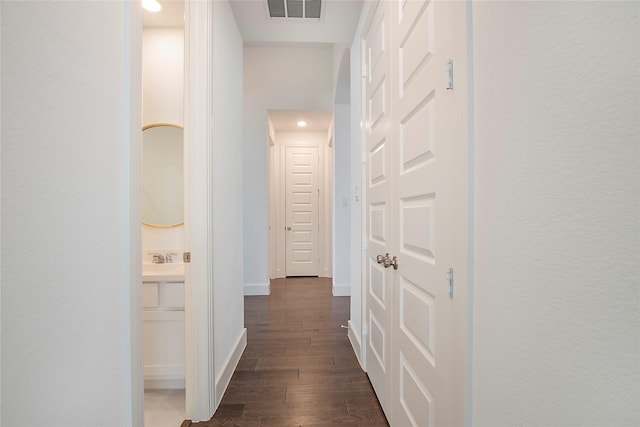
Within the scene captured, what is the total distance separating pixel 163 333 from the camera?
1862 mm

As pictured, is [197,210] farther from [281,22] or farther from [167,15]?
[281,22]

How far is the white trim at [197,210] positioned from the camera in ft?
5.22

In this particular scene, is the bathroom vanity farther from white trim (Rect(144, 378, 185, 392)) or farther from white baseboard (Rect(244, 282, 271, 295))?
white baseboard (Rect(244, 282, 271, 295))

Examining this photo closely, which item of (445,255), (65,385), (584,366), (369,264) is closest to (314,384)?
(369,264)

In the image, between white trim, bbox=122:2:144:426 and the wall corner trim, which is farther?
the wall corner trim

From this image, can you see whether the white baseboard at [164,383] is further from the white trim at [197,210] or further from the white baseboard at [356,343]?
the white baseboard at [356,343]

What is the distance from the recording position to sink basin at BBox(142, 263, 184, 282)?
1.81 meters

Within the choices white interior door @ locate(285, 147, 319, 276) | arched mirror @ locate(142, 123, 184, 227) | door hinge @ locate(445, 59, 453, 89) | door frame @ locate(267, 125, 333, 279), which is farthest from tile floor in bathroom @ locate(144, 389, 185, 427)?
white interior door @ locate(285, 147, 319, 276)

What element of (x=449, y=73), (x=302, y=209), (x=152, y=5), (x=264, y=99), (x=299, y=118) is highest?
(x=264, y=99)

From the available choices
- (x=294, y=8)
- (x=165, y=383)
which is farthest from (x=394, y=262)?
(x=294, y=8)

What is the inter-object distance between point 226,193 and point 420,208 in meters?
1.35

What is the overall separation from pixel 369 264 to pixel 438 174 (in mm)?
1127

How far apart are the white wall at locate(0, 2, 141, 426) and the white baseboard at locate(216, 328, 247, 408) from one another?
41.8 inches

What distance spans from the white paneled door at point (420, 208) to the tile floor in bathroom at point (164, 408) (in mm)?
1164
